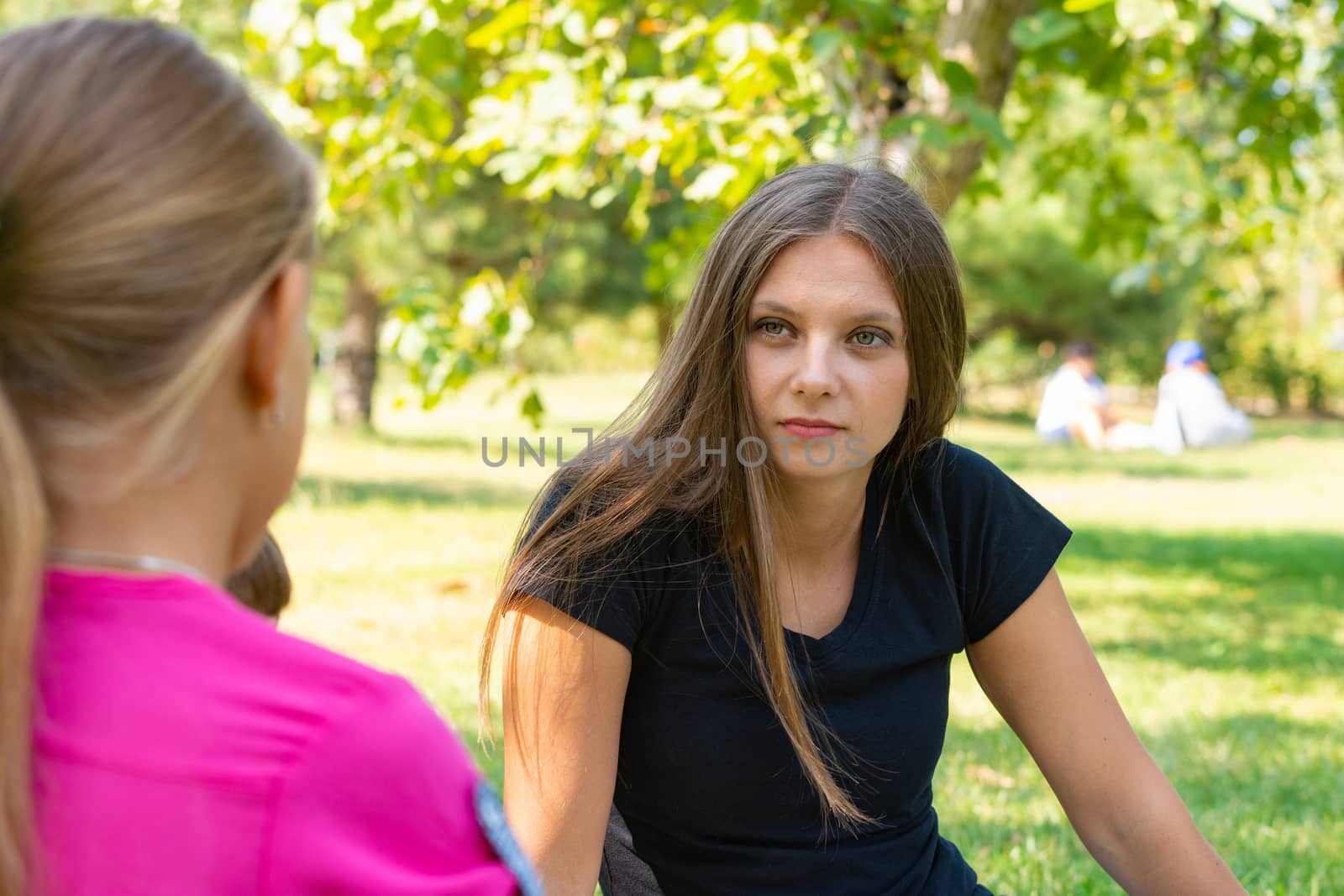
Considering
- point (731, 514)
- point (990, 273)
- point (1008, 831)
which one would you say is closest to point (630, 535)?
point (731, 514)

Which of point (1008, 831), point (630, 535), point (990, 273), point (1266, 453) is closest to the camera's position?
point (630, 535)

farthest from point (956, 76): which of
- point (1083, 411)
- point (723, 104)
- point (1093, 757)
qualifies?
point (1083, 411)

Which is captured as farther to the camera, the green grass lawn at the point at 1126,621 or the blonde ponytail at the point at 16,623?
the green grass lawn at the point at 1126,621

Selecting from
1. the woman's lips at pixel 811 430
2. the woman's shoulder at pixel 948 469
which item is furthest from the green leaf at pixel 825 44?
the woman's lips at pixel 811 430

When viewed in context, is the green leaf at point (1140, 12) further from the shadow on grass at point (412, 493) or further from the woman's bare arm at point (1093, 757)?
the shadow on grass at point (412, 493)

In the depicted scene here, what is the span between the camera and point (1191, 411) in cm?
1344

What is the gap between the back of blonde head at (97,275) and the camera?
3.04 ft

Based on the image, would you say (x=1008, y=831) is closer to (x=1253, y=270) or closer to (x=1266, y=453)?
(x=1266, y=453)

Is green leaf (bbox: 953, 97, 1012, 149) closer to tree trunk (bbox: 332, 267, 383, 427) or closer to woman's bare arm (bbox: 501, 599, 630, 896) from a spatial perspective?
woman's bare arm (bbox: 501, 599, 630, 896)

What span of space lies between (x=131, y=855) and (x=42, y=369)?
0.34 meters

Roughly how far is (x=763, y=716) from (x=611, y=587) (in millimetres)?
293

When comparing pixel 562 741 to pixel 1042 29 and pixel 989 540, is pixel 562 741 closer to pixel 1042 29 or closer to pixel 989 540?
pixel 989 540

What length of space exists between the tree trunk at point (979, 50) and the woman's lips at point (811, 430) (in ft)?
10.9

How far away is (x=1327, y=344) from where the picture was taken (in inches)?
1135
